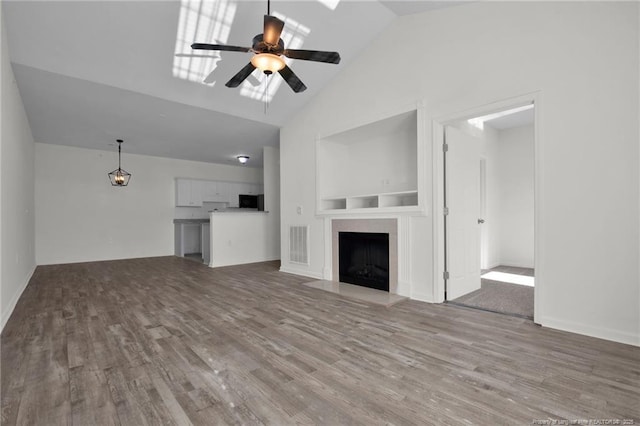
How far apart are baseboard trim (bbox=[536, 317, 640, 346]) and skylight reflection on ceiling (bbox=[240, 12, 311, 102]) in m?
4.36

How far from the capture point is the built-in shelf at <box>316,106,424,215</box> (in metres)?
4.28

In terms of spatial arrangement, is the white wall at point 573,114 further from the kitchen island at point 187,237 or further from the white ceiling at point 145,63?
the kitchen island at point 187,237

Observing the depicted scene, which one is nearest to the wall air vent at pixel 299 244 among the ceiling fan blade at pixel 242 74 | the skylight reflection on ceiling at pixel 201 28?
the ceiling fan blade at pixel 242 74

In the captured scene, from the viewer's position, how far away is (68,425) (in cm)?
149

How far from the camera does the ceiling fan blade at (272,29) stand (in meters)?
2.55

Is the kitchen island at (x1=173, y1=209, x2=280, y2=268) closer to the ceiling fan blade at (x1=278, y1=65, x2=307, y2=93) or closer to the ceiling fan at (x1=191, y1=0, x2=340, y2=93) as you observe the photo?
the ceiling fan blade at (x1=278, y1=65, x2=307, y2=93)

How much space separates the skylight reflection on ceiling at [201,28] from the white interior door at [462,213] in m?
3.03

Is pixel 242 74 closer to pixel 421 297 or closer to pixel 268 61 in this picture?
pixel 268 61

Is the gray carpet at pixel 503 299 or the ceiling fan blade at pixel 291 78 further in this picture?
the gray carpet at pixel 503 299

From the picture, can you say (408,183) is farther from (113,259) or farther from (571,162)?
(113,259)

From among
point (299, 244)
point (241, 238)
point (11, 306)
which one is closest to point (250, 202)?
point (241, 238)

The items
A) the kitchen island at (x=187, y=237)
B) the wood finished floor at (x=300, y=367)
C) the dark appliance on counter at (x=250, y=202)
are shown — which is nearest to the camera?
the wood finished floor at (x=300, y=367)

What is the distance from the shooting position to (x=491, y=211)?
6.23 meters

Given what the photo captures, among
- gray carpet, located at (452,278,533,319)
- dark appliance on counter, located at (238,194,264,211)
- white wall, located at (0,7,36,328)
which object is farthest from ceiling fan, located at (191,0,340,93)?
dark appliance on counter, located at (238,194,264,211)
